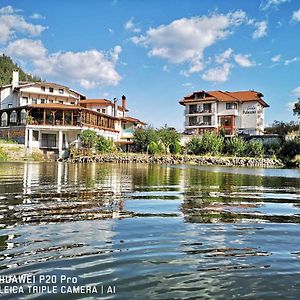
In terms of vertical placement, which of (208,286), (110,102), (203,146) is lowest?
(208,286)

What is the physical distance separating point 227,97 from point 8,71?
8640 centimetres

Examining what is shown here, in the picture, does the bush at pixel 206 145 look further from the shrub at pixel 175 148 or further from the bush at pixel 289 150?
the bush at pixel 289 150

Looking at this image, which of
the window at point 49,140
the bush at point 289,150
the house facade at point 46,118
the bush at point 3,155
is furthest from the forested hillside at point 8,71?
the bush at point 289,150

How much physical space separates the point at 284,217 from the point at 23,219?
5.41 metres

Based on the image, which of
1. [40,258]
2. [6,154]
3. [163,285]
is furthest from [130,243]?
[6,154]

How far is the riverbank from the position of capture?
46906mm

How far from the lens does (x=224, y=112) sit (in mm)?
71562

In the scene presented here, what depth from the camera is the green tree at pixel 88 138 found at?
50656 mm

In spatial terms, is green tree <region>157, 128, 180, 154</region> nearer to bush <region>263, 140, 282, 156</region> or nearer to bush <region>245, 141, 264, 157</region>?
bush <region>245, 141, 264, 157</region>

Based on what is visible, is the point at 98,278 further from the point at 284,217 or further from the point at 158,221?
the point at 284,217

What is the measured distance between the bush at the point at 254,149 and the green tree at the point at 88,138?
23516 millimetres

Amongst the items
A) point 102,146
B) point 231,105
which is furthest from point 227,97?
point 102,146

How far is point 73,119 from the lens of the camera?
5375cm

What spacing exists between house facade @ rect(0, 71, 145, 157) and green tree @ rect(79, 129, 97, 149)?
71.8 inches
